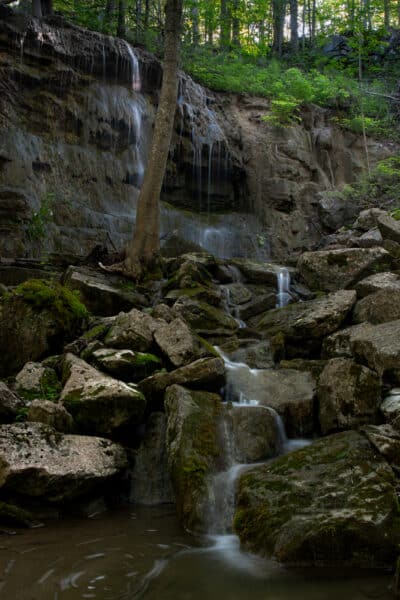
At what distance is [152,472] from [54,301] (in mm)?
2968

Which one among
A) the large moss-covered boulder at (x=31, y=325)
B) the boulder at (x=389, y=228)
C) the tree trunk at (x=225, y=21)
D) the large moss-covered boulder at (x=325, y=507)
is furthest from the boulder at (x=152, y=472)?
the tree trunk at (x=225, y=21)

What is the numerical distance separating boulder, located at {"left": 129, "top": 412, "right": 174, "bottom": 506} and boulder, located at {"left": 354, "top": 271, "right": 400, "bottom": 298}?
4336 mm

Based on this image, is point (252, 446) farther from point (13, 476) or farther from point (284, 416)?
point (13, 476)

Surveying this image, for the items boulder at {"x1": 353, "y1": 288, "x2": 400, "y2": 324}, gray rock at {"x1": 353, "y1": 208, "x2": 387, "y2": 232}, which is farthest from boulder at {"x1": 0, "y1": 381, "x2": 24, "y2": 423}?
gray rock at {"x1": 353, "y1": 208, "x2": 387, "y2": 232}

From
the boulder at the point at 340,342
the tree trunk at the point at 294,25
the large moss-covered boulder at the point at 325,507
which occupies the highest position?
the tree trunk at the point at 294,25

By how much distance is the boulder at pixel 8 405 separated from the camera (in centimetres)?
533

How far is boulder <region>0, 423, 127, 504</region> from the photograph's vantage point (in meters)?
4.57

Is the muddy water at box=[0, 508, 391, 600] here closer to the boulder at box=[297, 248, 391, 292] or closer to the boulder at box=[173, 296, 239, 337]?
the boulder at box=[173, 296, 239, 337]

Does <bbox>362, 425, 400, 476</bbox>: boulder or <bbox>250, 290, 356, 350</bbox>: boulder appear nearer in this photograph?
<bbox>362, 425, 400, 476</bbox>: boulder

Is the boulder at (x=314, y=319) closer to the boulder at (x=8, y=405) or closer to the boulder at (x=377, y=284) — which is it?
the boulder at (x=377, y=284)

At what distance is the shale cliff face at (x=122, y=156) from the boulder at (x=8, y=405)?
6.18 meters

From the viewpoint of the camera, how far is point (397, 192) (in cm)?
1509

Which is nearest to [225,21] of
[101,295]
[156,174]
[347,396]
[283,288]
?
[156,174]

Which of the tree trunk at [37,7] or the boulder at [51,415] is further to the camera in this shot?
the tree trunk at [37,7]
